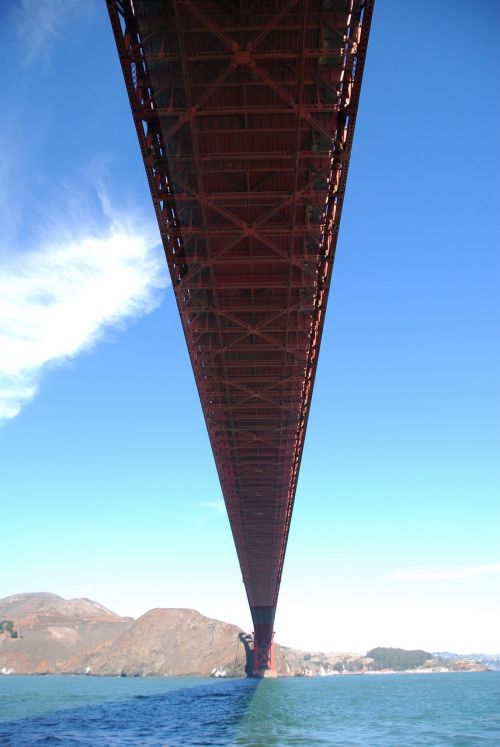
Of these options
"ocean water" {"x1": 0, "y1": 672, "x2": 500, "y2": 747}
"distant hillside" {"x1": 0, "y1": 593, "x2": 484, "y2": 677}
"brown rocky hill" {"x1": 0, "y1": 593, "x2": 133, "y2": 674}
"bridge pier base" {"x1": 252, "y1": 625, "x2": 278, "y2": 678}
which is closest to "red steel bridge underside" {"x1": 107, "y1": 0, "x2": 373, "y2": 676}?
"ocean water" {"x1": 0, "y1": 672, "x2": 500, "y2": 747}

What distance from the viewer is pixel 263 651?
255 feet

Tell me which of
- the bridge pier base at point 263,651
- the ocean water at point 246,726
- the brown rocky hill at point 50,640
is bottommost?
the ocean water at point 246,726

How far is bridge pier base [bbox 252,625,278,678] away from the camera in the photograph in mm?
72750

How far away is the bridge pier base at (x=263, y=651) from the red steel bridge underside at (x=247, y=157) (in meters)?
62.5

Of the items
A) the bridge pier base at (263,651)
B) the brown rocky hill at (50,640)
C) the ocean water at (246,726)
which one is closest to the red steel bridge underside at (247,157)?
the ocean water at (246,726)

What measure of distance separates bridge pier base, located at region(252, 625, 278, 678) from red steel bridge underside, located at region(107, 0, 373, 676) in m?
62.5

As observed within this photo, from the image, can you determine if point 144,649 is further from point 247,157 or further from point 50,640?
point 247,157

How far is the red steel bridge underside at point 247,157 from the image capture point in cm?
873

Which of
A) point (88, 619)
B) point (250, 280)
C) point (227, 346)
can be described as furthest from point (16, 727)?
point (88, 619)

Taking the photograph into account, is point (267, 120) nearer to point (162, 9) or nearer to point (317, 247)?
point (162, 9)

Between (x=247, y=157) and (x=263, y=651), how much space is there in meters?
79.1

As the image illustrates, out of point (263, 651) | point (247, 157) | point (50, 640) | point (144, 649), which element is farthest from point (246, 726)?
point (50, 640)

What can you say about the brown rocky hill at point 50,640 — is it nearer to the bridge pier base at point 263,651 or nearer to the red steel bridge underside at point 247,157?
the bridge pier base at point 263,651

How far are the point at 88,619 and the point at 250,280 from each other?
18009 centimetres
